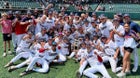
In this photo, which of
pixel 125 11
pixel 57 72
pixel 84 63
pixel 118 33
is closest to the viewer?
pixel 118 33

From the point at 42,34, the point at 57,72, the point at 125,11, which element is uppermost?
the point at 42,34

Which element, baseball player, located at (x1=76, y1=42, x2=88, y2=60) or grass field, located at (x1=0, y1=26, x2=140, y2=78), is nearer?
grass field, located at (x1=0, y1=26, x2=140, y2=78)

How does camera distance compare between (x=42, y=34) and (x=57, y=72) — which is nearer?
(x=57, y=72)

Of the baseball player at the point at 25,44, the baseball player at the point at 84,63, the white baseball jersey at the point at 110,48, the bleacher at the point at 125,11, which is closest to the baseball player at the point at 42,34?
the baseball player at the point at 25,44

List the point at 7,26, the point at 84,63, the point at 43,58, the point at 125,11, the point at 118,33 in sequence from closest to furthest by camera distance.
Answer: the point at 118,33, the point at 84,63, the point at 43,58, the point at 7,26, the point at 125,11

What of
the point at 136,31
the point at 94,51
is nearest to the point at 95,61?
the point at 94,51

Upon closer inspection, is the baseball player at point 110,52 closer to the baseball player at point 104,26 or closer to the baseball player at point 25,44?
the baseball player at point 104,26

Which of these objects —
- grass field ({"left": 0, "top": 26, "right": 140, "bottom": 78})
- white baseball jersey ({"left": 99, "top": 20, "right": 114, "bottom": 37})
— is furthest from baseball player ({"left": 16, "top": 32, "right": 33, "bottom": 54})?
white baseball jersey ({"left": 99, "top": 20, "right": 114, "bottom": 37})

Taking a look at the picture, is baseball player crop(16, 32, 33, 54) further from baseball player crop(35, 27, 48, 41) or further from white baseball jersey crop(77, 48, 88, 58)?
white baseball jersey crop(77, 48, 88, 58)

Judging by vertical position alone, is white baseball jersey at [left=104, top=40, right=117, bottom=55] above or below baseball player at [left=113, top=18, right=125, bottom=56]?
below

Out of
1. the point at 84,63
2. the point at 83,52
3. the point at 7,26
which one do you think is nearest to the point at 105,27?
the point at 83,52

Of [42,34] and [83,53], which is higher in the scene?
[42,34]

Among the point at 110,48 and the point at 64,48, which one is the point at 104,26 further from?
the point at 64,48

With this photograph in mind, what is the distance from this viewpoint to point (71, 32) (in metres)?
12.6
